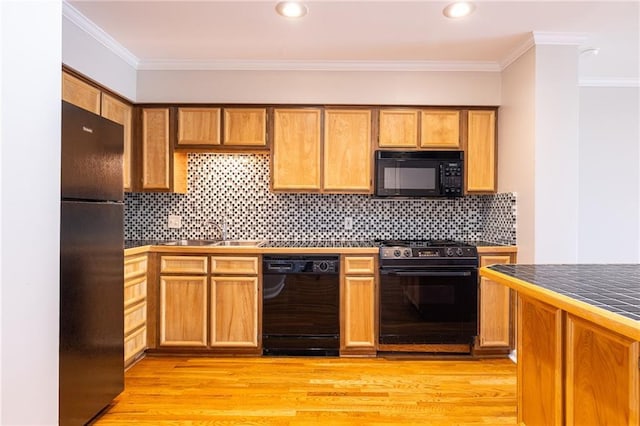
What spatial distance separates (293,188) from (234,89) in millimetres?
1020

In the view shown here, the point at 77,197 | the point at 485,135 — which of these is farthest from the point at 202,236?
the point at 485,135

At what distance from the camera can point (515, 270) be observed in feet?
6.19

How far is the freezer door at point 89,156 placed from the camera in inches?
74.3

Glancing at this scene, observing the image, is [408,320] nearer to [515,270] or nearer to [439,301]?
[439,301]

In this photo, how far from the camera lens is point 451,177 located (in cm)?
347

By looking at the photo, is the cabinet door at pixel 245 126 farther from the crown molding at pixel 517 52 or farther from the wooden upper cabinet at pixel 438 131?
the crown molding at pixel 517 52

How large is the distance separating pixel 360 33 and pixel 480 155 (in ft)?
4.98

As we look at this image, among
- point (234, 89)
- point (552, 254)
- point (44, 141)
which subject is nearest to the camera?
point (44, 141)

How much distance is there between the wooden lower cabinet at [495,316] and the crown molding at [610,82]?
193 centimetres

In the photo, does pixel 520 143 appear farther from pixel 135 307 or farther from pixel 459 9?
pixel 135 307

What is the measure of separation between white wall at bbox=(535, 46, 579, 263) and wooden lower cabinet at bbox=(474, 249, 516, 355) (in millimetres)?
361

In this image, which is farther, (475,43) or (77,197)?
(475,43)

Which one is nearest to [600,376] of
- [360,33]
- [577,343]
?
[577,343]

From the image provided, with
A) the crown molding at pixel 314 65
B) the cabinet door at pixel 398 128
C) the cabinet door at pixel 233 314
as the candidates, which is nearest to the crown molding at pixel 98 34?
the crown molding at pixel 314 65
